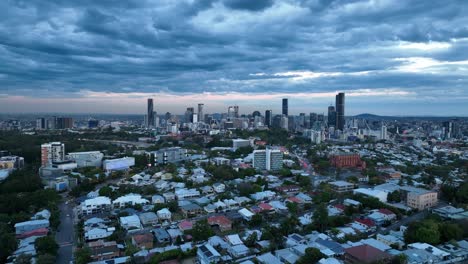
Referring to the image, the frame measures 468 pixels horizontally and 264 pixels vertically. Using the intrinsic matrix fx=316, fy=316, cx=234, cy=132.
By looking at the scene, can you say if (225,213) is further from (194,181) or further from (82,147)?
(82,147)

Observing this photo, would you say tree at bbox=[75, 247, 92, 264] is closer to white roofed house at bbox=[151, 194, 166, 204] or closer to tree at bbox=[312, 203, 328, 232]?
white roofed house at bbox=[151, 194, 166, 204]

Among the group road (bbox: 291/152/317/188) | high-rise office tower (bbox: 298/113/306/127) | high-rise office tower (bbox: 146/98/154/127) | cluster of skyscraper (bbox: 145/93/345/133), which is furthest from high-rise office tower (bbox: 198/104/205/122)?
road (bbox: 291/152/317/188)

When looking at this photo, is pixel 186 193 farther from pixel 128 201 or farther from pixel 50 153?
pixel 50 153

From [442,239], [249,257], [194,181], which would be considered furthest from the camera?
[194,181]

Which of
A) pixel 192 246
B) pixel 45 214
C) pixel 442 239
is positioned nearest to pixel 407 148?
pixel 442 239

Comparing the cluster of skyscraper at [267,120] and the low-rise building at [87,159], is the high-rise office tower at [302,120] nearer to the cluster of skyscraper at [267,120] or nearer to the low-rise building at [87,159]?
the cluster of skyscraper at [267,120]

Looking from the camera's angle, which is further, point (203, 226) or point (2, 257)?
point (203, 226)

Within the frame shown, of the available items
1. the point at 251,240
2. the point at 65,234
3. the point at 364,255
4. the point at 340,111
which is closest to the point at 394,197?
the point at 364,255
